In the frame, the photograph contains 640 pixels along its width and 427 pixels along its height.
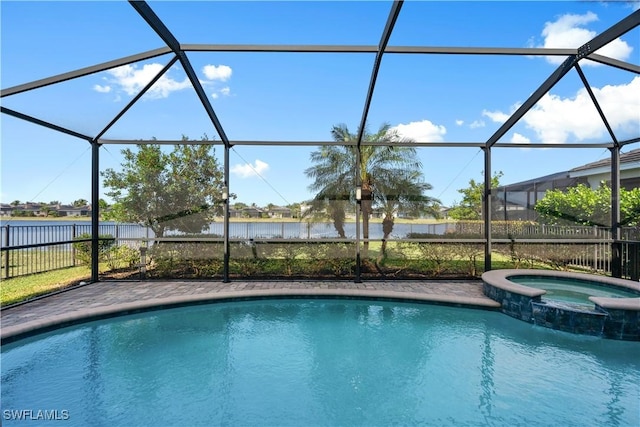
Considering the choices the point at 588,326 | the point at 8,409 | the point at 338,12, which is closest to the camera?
the point at 8,409

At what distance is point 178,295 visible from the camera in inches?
247

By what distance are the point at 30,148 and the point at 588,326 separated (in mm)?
9925

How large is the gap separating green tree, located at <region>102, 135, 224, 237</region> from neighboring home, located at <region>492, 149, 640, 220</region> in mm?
7782

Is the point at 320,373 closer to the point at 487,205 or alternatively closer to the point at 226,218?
the point at 226,218

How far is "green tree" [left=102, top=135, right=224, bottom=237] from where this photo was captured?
836 centimetres

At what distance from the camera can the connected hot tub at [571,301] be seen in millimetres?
4719

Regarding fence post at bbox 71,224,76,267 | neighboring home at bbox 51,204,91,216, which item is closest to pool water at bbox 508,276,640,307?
neighboring home at bbox 51,204,91,216

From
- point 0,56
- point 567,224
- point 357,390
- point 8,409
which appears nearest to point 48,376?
point 8,409

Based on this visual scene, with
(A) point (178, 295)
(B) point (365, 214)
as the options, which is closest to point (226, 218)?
(A) point (178, 295)

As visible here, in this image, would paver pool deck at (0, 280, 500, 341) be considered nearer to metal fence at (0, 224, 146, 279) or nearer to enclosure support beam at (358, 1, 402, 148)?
metal fence at (0, 224, 146, 279)

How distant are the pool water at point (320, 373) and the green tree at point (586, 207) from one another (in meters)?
4.81

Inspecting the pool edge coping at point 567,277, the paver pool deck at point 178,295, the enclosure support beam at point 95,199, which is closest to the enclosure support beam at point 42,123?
the enclosure support beam at point 95,199

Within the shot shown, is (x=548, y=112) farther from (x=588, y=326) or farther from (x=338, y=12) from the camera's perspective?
(x=338, y=12)

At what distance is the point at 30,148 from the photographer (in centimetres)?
571
